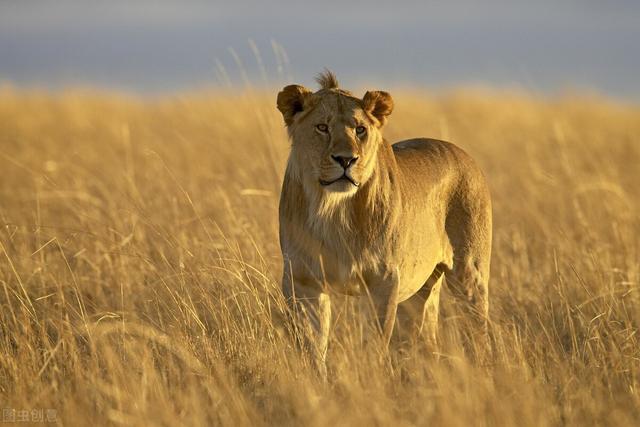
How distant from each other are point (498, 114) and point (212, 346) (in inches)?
457

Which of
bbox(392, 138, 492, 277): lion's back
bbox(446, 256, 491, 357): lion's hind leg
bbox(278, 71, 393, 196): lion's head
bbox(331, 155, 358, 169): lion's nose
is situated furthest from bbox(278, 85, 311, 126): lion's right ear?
bbox(446, 256, 491, 357): lion's hind leg

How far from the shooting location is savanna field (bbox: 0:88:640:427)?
3982 millimetres

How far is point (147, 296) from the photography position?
591cm

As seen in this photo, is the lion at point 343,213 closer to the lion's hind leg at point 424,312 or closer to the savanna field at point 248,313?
the savanna field at point 248,313

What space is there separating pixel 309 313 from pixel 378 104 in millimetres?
1149

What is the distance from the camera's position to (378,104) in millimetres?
4957

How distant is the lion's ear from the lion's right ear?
307 millimetres

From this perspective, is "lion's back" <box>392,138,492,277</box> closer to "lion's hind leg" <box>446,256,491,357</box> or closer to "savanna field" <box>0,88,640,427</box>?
"lion's hind leg" <box>446,256,491,357</box>

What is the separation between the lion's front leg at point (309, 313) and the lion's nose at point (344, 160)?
2.14 ft

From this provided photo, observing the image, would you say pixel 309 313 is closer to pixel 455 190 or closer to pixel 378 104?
pixel 378 104

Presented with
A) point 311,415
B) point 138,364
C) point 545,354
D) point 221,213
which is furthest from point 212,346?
point 221,213

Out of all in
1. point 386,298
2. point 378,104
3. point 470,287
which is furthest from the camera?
point 470,287

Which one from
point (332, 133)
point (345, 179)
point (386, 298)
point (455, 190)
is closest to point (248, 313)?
point (386, 298)

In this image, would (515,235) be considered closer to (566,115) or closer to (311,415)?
(311,415)
